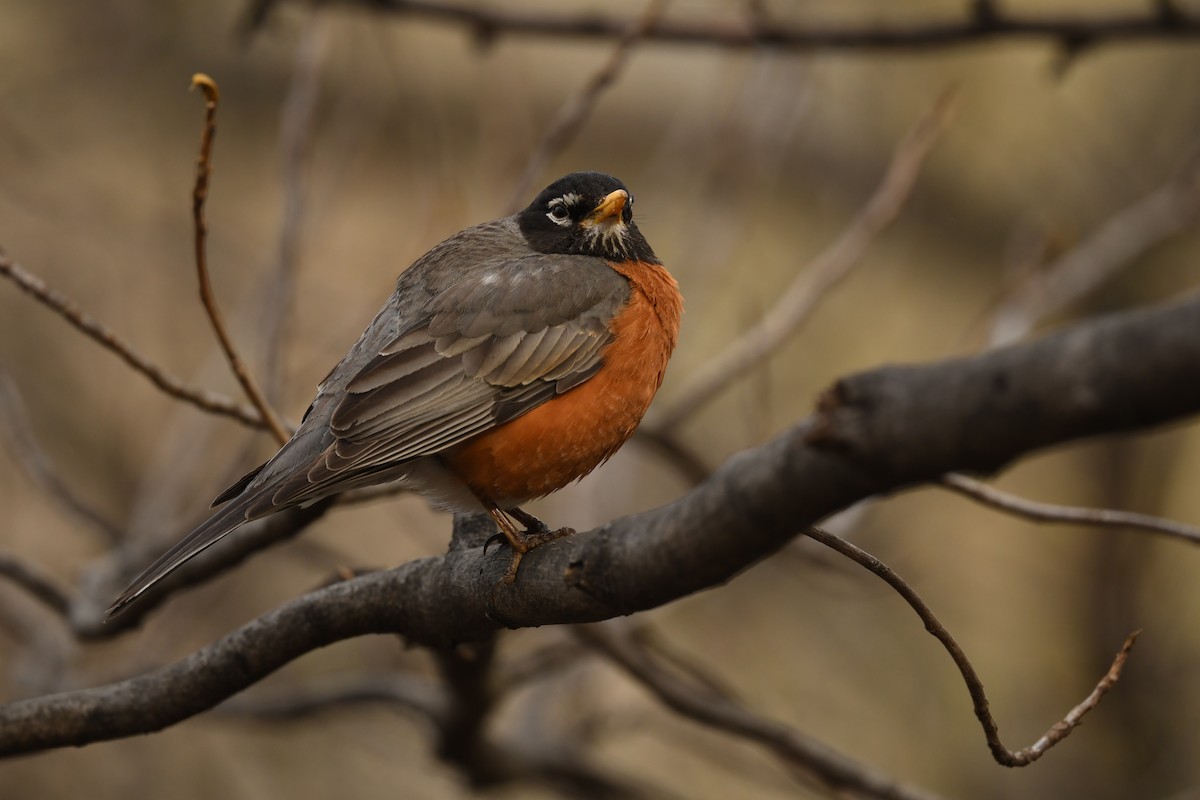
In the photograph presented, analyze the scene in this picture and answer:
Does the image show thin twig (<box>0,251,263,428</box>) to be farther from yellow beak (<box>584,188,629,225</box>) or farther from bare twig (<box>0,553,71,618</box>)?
yellow beak (<box>584,188,629,225</box>)

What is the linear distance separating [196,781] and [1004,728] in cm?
517

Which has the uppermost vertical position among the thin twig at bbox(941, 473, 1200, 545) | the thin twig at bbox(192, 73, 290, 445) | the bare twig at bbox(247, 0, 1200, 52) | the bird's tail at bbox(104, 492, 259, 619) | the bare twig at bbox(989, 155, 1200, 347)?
the bare twig at bbox(247, 0, 1200, 52)

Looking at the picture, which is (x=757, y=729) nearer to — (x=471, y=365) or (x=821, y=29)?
(x=471, y=365)

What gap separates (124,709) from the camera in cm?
285

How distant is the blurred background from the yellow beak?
0.70 meters

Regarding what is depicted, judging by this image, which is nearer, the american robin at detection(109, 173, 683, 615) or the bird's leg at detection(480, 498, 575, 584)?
the bird's leg at detection(480, 498, 575, 584)

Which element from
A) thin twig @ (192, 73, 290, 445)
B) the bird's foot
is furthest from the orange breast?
thin twig @ (192, 73, 290, 445)

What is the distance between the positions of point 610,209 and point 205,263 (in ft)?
4.80

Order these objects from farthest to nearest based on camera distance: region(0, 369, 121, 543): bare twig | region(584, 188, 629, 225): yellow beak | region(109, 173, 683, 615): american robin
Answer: region(584, 188, 629, 225): yellow beak
region(0, 369, 121, 543): bare twig
region(109, 173, 683, 615): american robin

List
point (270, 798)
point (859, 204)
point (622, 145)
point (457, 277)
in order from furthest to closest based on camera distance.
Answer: point (859, 204), point (622, 145), point (270, 798), point (457, 277)

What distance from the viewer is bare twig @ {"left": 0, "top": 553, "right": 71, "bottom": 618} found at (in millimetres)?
3654

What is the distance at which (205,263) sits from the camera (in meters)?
3.25

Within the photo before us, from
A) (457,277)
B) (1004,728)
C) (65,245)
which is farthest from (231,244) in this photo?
(1004,728)

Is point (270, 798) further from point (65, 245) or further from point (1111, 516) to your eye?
point (1111, 516)
